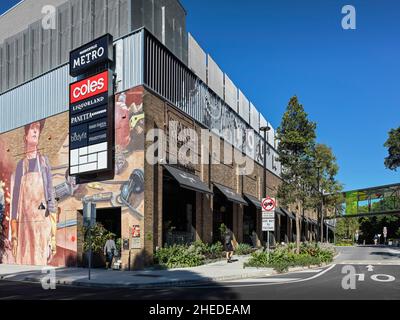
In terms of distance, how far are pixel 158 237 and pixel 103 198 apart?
10.4ft

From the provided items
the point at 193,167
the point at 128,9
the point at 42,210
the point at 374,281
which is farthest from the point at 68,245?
the point at 374,281

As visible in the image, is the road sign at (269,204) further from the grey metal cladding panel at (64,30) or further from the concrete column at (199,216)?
the grey metal cladding panel at (64,30)

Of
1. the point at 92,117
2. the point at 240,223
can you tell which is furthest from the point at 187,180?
the point at 240,223

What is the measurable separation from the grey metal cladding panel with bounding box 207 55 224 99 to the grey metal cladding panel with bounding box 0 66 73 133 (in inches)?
383

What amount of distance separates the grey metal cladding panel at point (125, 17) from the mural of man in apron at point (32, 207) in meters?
7.80

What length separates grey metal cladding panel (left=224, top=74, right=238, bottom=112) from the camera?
1352 inches

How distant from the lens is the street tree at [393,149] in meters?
32.0

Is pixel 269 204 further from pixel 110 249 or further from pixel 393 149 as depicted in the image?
pixel 393 149

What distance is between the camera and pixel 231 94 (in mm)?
35562

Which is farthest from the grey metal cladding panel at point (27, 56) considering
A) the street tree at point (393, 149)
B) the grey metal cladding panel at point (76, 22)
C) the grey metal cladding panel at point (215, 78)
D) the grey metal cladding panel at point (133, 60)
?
the street tree at point (393, 149)

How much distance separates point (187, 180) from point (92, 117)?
219 inches

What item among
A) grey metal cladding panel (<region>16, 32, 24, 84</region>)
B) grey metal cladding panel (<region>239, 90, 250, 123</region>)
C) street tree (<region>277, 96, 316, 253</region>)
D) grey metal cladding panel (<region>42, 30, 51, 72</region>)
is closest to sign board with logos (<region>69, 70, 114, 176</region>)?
grey metal cladding panel (<region>42, 30, 51, 72</region>)

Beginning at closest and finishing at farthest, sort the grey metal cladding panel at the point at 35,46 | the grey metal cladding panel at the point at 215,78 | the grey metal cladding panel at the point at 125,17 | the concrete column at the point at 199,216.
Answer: the grey metal cladding panel at the point at 125,17 < the concrete column at the point at 199,216 < the grey metal cladding panel at the point at 35,46 < the grey metal cladding panel at the point at 215,78

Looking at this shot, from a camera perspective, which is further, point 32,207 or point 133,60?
point 32,207
